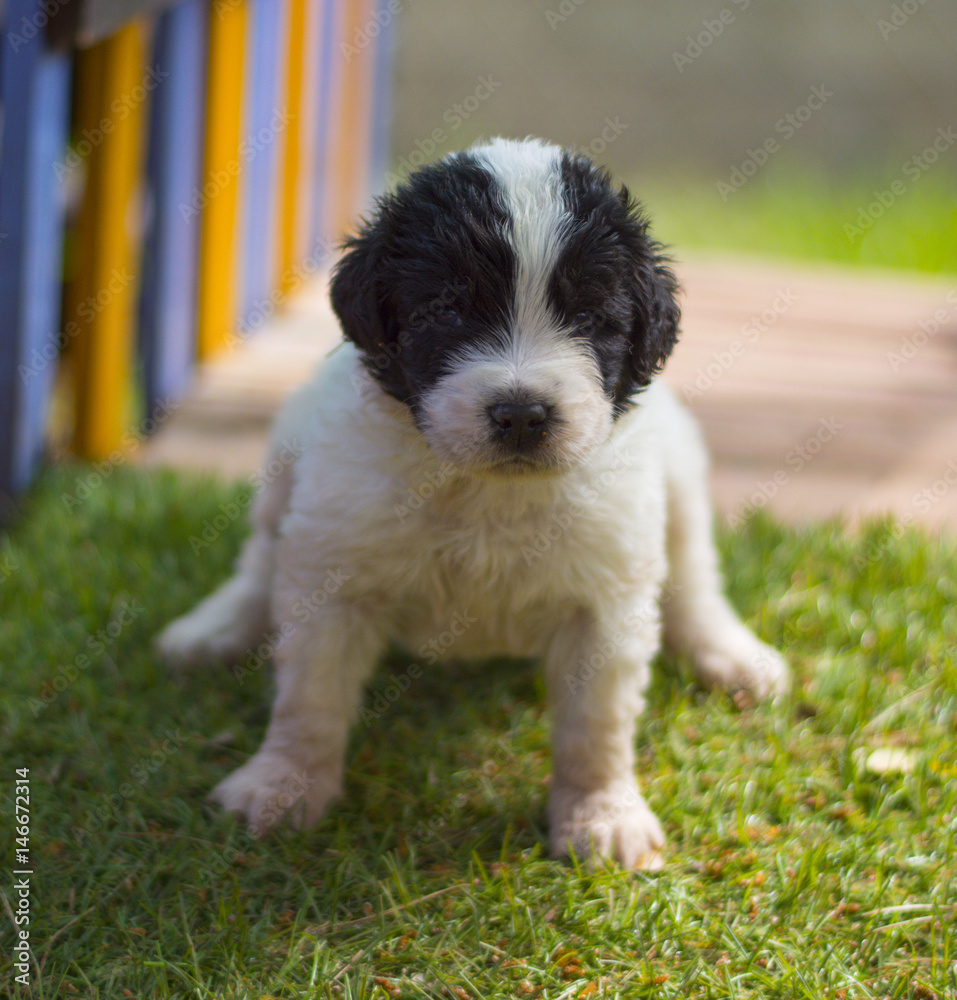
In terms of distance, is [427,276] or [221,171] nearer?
[427,276]

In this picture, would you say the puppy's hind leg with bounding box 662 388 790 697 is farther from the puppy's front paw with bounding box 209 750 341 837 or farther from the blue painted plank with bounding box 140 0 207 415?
the blue painted plank with bounding box 140 0 207 415

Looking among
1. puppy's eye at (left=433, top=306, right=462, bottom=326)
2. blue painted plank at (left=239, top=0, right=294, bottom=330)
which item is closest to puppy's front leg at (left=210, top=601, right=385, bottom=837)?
puppy's eye at (left=433, top=306, right=462, bottom=326)

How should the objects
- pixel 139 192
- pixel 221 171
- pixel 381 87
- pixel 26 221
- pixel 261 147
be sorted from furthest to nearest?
pixel 381 87 → pixel 261 147 → pixel 221 171 → pixel 139 192 → pixel 26 221

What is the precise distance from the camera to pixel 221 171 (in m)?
5.14

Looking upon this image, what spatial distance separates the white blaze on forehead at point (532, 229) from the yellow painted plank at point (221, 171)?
3109mm

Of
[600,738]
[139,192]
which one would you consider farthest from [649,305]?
[139,192]

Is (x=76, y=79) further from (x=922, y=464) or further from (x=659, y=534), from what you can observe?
(x=922, y=464)

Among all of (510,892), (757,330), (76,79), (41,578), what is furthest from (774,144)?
(510,892)

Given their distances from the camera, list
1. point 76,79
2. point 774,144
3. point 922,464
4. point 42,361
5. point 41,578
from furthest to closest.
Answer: point 774,144, point 922,464, point 76,79, point 42,361, point 41,578

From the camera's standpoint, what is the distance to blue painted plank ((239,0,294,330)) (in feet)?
17.8

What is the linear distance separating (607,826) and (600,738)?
0.20m

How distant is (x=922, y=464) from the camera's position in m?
5.00

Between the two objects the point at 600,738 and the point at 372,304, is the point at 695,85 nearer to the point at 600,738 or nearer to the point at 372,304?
the point at 372,304

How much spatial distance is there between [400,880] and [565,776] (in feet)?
1.65
